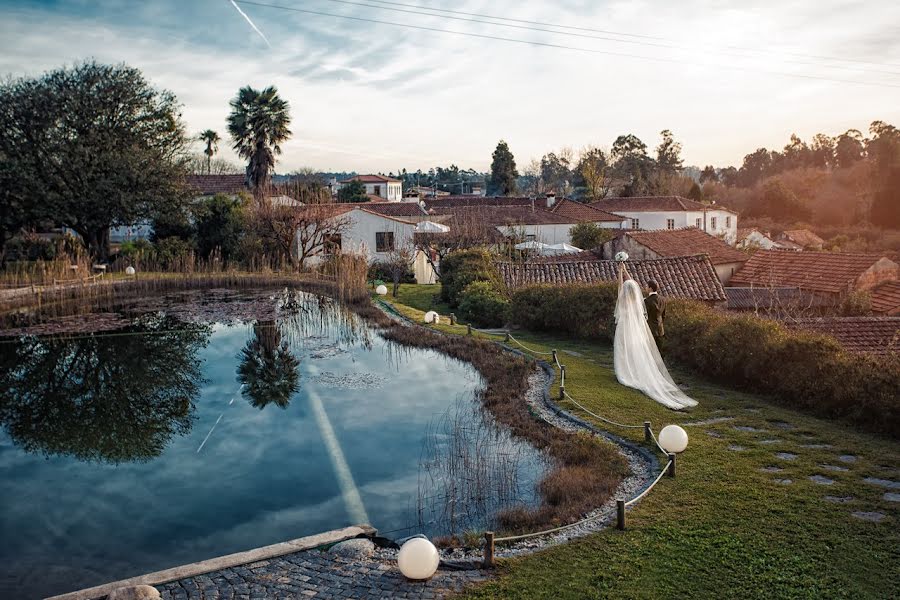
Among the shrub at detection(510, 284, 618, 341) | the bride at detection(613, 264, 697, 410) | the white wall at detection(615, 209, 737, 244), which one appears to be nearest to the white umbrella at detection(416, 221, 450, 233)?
the shrub at detection(510, 284, 618, 341)

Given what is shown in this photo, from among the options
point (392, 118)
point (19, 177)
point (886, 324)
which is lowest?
point (886, 324)

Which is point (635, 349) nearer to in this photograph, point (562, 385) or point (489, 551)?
point (562, 385)

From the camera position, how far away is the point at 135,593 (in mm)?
4375

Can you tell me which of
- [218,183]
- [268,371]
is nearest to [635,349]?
[268,371]

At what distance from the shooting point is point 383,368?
472 inches

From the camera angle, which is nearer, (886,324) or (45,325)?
A: (886,324)

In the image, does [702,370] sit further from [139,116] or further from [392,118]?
[139,116]

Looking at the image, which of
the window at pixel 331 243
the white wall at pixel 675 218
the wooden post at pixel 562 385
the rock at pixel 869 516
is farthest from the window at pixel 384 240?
the rock at pixel 869 516

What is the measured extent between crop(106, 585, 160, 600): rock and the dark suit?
831 cm

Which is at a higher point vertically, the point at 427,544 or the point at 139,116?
the point at 139,116

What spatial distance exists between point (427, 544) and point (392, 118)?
23709mm

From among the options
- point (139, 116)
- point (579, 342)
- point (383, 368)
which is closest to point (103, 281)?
point (139, 116)

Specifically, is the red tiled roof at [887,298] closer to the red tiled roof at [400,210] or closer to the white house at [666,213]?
the red tiled roof at [400,210]

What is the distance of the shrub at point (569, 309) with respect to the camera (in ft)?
44.1
